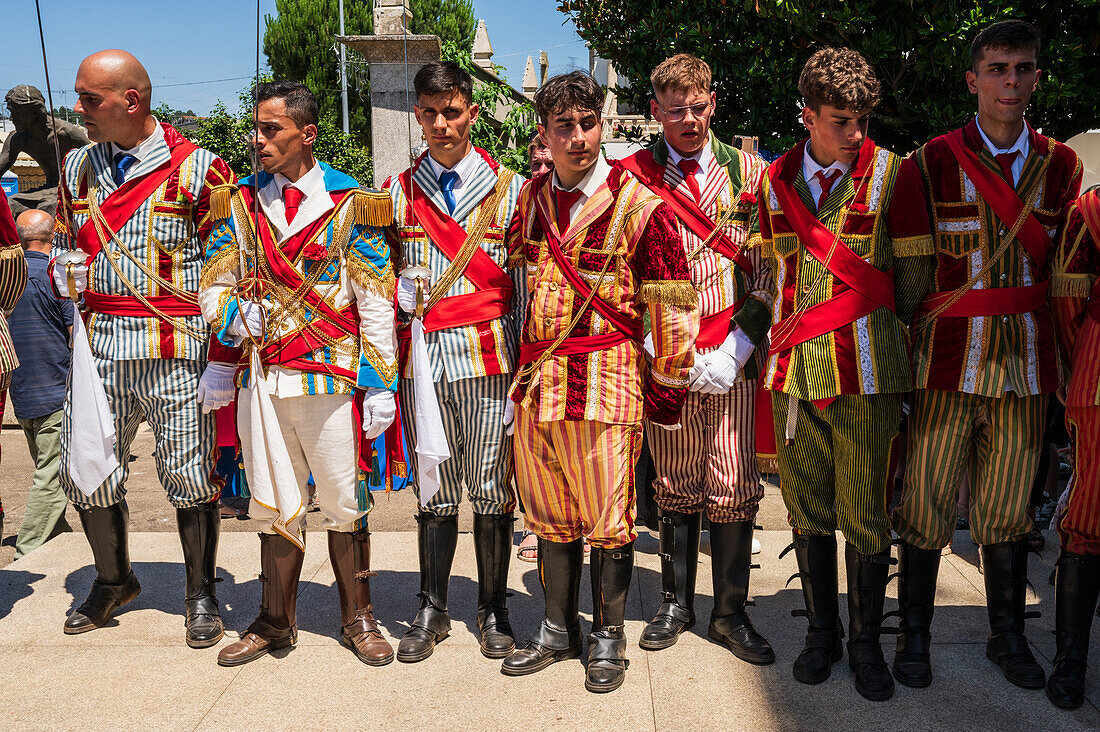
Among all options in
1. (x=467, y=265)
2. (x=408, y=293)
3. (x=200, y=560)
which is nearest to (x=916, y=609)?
(x=467, y=265)

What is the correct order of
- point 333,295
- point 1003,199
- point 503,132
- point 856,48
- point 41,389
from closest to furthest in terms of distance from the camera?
point 1003,199, point 333,295, point 41,389, point 856,48, point 503,132

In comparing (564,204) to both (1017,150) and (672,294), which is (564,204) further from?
(1017,150)

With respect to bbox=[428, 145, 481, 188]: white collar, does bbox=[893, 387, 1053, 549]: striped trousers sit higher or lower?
lower

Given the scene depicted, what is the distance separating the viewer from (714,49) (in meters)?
6.84

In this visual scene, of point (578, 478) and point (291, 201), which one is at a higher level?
point (291, 201)

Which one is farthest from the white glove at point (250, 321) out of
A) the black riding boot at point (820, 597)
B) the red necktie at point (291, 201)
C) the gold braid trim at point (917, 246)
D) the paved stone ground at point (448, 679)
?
the gold braid trim at point (917, 246)

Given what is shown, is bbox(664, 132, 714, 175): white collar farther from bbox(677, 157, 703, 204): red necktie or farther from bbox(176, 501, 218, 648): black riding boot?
bbox(176, 501, 218, 648): black riding boot

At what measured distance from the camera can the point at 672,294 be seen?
3139 mm

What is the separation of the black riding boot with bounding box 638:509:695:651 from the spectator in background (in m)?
3.39

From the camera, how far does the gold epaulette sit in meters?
3.36

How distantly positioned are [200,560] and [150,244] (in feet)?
4.15

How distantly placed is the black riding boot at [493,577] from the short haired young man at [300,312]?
400 millimetres

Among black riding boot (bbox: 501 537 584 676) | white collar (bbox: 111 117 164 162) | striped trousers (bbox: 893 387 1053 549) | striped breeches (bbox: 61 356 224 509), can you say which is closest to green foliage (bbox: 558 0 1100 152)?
striped trousers (bbox: 893 387 1053 549)

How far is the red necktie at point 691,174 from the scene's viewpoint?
3570 mm
